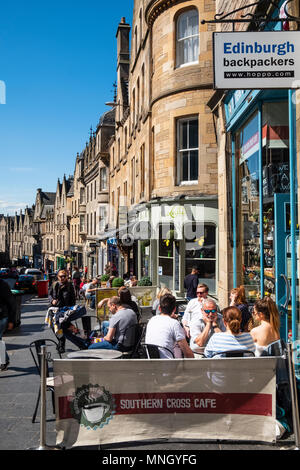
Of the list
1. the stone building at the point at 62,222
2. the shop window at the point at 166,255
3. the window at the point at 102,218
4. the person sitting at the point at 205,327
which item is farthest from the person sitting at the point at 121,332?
the stone building at the point at 62,222

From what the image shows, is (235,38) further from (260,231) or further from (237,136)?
(237,136)

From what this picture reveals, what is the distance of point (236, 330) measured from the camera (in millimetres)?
5352

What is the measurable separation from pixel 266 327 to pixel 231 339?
77cm

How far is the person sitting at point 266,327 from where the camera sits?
566cm

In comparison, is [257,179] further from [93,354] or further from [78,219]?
[78,219]

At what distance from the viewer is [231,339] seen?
523 centimetres

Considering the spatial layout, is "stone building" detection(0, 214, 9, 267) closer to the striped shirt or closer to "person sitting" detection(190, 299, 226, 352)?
"person sitting" detection(190, 299, 226, 352)

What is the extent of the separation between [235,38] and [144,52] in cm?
1303

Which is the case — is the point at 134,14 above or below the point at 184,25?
above

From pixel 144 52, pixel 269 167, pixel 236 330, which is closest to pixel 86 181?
pixel 144 52

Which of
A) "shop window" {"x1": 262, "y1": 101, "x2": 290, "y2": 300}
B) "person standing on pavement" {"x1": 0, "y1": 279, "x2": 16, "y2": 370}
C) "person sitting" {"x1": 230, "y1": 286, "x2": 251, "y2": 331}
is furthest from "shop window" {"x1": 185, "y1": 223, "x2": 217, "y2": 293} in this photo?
"person standing on pavement" {"x1": 0, "y1": 279, "x2": 16, "y2": 370}

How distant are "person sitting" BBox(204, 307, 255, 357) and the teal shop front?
4.72 ft

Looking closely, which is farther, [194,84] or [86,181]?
[86,181]

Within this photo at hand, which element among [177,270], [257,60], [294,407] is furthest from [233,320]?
[177,270]
